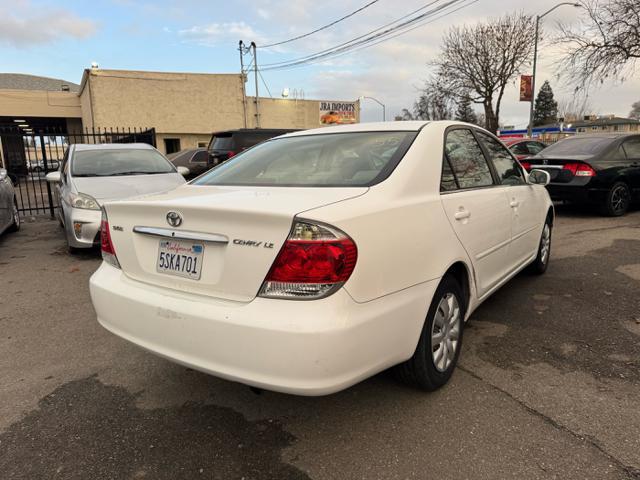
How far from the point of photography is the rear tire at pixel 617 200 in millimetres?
8672

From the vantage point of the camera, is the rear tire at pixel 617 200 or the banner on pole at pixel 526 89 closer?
the rear tire at pixel 617 200

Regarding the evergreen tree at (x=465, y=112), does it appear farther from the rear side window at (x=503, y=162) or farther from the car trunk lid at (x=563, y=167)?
the rear side window at (x=503, y=162)

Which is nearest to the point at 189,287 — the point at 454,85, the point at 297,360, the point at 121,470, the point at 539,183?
the point at 297,360

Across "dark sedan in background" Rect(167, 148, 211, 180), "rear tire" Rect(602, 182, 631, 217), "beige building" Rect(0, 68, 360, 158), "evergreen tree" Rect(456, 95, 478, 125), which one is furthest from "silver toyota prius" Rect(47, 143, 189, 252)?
"evergreen tree" Rect(456, 95, 478, 125)

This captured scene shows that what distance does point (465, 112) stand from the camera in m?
47.5

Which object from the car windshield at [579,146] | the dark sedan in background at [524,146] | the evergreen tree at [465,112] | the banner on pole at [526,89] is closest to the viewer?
the car windshield at [579,146]

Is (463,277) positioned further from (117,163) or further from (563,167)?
(563,167)

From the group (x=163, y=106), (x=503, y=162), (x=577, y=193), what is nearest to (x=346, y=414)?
(x=503, y=162)

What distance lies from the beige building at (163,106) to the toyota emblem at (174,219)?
26820 millimetres

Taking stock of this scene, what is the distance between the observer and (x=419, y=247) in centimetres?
241

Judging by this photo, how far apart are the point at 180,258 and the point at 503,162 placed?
291 centimetres

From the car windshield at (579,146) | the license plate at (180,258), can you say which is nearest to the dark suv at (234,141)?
the car windshield at (579,146)

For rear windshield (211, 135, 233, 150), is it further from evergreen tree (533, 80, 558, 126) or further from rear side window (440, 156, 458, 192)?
evergreen tree (533, 80, 558, 126)

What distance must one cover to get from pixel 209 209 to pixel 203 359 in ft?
2.30
